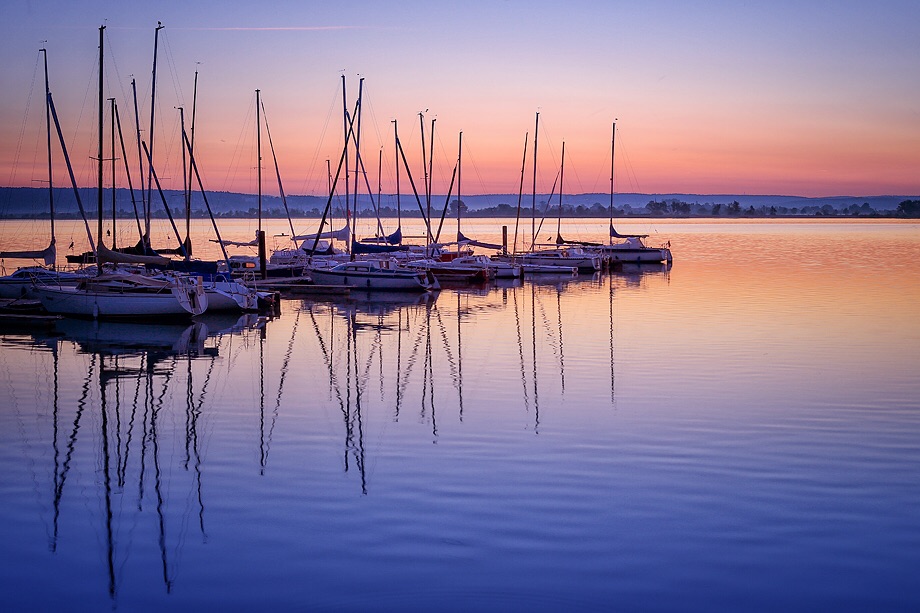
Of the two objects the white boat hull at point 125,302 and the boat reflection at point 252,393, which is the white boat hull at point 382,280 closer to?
the boat reflection at point 252,393

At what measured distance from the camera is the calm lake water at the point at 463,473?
8.00m

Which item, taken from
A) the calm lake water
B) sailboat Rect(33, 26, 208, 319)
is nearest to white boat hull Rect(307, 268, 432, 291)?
sailboat Rect(33, 26, 208, 319)

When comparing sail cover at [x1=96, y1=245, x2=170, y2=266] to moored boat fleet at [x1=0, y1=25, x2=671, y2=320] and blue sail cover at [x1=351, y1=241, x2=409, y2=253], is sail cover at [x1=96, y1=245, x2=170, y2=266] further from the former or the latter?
blue sail cover at [x1=351, y1=241, x2=409, y2=253]

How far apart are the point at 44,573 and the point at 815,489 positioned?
7.42m

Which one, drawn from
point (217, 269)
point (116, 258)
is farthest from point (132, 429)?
point (217, 269)

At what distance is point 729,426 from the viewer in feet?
45.6

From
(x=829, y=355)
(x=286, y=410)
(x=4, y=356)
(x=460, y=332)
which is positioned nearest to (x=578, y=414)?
(x=286, y=410)

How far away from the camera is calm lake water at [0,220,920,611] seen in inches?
315

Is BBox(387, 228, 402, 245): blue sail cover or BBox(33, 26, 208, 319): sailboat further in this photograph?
BBox(387, 228, 402, 245): blue sail cover

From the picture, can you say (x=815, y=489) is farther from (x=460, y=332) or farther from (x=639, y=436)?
(x=460, y=332)

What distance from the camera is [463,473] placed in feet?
37.4

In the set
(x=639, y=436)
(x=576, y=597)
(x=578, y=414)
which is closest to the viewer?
(x=576, y=597)

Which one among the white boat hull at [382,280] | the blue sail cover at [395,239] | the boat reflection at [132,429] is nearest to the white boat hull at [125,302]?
the boat reflection at [132,429]

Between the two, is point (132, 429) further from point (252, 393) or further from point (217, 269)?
point (217, 269)
